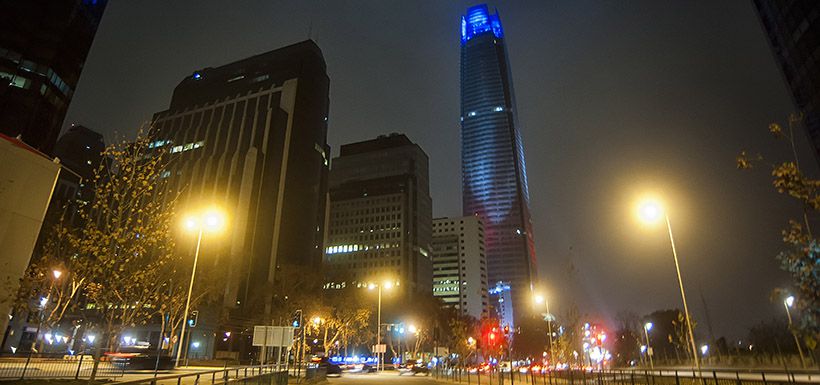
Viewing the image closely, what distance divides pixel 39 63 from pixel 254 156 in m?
51.0

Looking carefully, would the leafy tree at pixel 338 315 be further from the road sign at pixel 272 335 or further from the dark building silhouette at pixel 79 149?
the dark building silhouette at pixel 79 149

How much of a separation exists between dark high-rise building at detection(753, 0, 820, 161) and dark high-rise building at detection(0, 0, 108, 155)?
102 meters

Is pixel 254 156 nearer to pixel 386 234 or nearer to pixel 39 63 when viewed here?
pixel 39 63

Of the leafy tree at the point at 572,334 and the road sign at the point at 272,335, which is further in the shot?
the leafy tree at the point at 572,334

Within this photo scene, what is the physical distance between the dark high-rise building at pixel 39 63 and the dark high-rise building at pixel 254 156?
2316 centimetres

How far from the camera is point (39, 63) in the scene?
65562mm

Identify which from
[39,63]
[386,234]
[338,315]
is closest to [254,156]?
[39,63]

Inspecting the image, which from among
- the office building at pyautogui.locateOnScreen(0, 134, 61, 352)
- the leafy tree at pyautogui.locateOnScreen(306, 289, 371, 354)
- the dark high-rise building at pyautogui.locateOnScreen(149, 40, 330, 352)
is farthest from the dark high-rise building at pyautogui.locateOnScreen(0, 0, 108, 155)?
the leafy tree at pyautogui.locateOnScreen(306, 289, 371, 354)

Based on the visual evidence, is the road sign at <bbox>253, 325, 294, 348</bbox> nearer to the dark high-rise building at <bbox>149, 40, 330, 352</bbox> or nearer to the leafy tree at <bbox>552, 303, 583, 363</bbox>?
the leafy tree at <bbox>552, 303, 583, 363</bbox>

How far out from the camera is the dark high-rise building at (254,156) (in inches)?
4045

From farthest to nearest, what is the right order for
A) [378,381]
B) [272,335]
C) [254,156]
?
1. [254,156]
2. [378,381]
3. [272,335]

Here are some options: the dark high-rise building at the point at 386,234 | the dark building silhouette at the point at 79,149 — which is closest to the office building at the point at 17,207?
the dark building silhouette at the point at 79,149

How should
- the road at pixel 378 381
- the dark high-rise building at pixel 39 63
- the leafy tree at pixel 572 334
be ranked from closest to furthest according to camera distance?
1. the road at pixel 378 381
2. the leafy tree at pixel 572 334
3. the dark high-rise building at pixel 39 63

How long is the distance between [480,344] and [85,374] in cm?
2662
